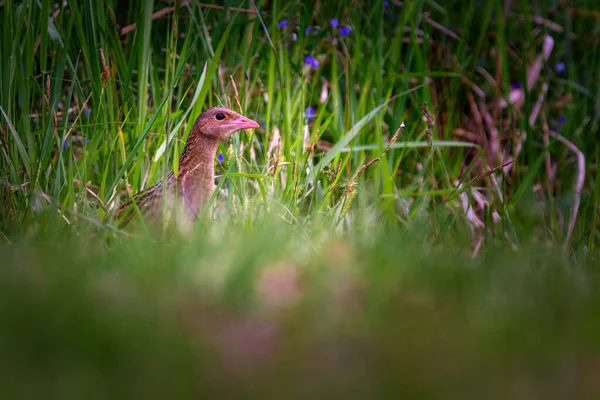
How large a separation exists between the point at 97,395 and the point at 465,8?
452 cm

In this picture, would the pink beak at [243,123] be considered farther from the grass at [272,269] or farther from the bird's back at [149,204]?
the bird's back at [149,204]

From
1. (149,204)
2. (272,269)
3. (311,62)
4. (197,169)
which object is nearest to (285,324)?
(272,269)

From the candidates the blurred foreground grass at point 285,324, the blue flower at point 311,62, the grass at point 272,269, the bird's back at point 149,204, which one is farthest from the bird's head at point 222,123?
the blurred foreground grass at point 285,324

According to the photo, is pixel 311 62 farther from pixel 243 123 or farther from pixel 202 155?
pixel 202 155

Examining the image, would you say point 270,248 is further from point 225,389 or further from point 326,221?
point 326,221

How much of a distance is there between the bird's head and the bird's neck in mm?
41

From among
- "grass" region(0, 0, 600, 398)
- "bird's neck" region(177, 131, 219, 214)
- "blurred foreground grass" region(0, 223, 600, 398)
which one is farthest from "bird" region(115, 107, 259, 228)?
"blurred foreground grass" region(0, 223, 600, 398)

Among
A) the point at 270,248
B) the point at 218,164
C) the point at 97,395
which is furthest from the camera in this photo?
the point at 218,164

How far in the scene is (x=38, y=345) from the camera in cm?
184

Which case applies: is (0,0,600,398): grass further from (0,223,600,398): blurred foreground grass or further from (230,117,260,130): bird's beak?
(230,117,260,130): bird's beak

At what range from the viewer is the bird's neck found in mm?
3729

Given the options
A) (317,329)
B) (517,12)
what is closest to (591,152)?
(517,12)

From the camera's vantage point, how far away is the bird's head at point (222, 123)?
12.7 feet

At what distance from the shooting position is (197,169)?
3836 millimetres
